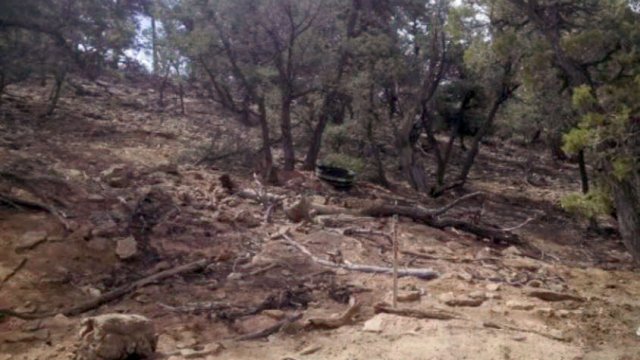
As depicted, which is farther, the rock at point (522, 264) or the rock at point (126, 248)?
the rock at point (522, 264)

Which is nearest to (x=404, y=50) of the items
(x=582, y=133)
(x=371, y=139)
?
(x=371, y=139)

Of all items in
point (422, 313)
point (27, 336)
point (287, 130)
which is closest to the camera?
point (27, 336)

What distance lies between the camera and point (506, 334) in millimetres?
4922

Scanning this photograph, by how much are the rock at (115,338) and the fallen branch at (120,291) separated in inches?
35.9

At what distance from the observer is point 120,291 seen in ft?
19.0

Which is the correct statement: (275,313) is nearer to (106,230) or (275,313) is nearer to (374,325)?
(374,325)

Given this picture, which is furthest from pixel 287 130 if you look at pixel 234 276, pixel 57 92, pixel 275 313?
pixel 275 313

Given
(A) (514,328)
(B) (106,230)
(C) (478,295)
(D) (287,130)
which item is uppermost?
(D) (287,130)

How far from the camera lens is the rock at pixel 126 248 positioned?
21.8 feet

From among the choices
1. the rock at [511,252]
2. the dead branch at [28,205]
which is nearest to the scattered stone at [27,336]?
the dead branch at [28,205]

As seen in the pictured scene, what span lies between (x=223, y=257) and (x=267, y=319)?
1.77 metres

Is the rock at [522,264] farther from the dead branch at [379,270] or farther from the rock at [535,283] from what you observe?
the dead branch at [379,270]

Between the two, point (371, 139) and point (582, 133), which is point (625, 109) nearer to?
point (582, 133)

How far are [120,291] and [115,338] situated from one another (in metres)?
1.51
